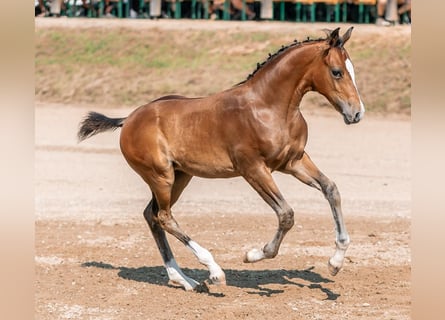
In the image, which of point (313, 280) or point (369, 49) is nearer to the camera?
point (313, 280)

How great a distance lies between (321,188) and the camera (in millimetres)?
7039

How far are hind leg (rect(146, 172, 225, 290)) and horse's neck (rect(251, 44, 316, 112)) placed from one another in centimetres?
122

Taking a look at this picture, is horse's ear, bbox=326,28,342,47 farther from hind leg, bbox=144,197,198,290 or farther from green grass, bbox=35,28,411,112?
green grass, bbox=35,28,411,112

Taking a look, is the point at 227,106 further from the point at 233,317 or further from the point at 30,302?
the point at 30,302

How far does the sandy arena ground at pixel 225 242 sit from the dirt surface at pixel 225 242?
0.02 metres

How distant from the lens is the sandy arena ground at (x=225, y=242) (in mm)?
6891

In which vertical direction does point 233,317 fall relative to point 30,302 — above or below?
below

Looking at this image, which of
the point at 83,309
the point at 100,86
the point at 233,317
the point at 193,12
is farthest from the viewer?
the point at 193,12

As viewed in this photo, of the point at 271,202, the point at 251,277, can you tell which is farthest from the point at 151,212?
the point at 271,202

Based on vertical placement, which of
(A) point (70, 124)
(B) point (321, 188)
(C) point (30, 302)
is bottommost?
(A) point (70, 124)

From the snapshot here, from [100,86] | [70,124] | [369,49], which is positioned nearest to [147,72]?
[100,86]

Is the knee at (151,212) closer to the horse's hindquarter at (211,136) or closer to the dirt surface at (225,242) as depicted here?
the horse's hindquarter at (211,136)

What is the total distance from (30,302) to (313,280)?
6866 millimetres

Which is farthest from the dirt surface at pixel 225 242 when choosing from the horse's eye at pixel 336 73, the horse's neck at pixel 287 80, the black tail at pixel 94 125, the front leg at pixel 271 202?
the horse's eye at pixel 336 73
